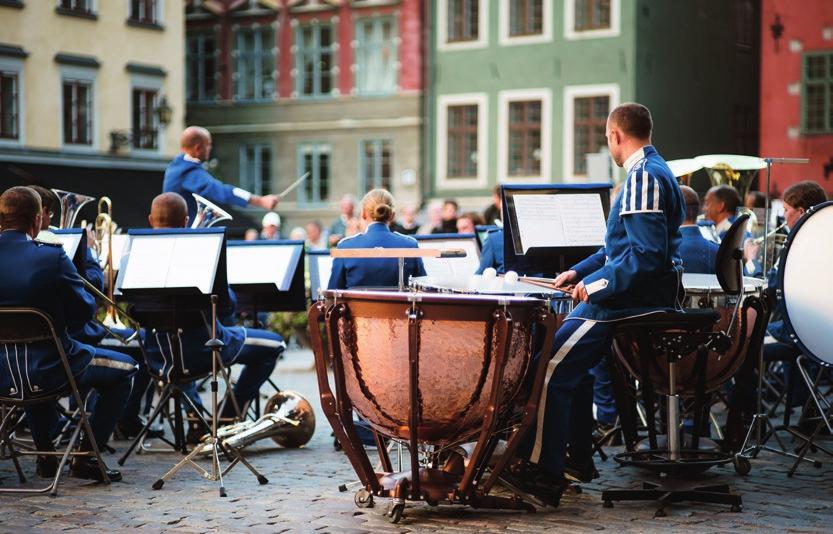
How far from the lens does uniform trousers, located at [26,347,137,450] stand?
8.20m

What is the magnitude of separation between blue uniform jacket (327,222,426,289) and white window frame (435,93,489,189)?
26861 millimetres

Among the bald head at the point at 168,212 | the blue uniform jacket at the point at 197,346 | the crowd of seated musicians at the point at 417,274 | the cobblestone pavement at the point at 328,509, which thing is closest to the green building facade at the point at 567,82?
the crowd of seated musicians at the point at 417,274

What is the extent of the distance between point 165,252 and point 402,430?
243cm

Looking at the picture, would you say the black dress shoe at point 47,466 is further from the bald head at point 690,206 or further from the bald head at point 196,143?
the bald head at point 690,206

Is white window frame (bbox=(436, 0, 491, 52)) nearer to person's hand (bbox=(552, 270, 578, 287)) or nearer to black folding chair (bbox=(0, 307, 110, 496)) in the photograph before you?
black folding chair (bbox=(0, 307, 110, 496))

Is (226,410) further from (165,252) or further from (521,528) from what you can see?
(521,528)

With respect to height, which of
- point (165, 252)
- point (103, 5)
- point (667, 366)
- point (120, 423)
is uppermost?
point (103, 5)

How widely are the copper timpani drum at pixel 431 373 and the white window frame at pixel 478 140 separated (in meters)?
29.4

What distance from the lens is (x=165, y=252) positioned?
339 inches

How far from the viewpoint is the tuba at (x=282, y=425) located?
30.6ft

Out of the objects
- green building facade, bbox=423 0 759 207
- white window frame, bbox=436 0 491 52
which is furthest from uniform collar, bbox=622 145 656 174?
white window frame, bbox=436 0 491 52

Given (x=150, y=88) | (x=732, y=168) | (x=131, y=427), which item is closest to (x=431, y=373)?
(x=131, y=427)

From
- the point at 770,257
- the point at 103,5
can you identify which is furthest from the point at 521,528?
the point at 103,5

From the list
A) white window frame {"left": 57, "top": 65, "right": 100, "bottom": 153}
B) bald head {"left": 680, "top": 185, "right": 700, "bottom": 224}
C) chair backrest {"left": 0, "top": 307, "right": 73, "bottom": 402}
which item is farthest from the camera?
white window frame {"left": 57, "top": 65, "right": 100, "bottom": 153}
